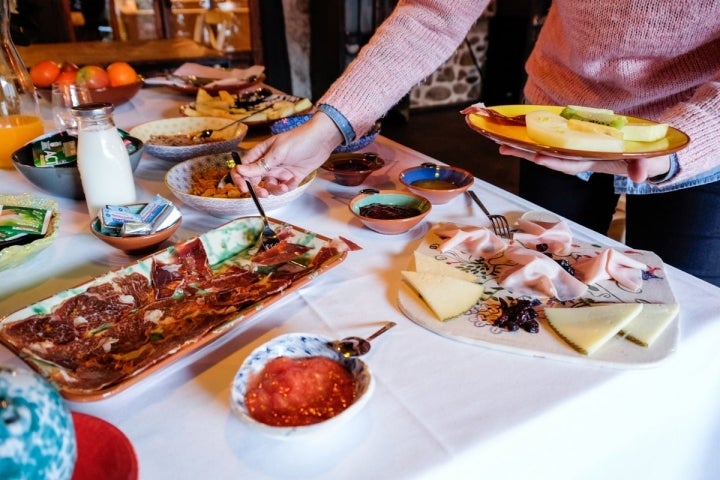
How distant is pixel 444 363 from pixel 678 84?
2.50 ft

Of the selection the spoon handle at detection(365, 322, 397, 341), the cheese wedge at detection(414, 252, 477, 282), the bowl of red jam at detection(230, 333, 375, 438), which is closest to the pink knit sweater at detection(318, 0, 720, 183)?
the cheese wedge at detection(414, 252, 477, 282)

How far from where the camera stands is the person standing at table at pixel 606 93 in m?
0.95

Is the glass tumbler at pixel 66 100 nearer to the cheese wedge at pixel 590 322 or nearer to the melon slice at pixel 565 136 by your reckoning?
the melon slice at pixel 565 136

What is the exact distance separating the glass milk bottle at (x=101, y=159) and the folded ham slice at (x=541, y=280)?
0.74m

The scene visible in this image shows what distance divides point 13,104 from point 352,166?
3.09 feet

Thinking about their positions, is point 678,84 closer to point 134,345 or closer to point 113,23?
point 134,345

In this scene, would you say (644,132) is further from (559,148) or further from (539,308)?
(539,308)

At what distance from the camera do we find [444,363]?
70 centimetres

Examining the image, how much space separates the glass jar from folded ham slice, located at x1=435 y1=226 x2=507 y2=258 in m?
1.13

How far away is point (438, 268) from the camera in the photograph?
87 centimetres

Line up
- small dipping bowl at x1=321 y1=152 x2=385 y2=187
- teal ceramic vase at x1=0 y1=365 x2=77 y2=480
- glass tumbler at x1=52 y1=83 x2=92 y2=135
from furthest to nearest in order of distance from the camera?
glass tumbler at x1=52 y1=83 x2=92 y2=135, small dipping bowl at x1=321 y1=152 x2=385 y2=187, teal ceramic vase at x1=0 y1=365 x2=77 y2=480

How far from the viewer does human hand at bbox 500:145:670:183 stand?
87 centimetres

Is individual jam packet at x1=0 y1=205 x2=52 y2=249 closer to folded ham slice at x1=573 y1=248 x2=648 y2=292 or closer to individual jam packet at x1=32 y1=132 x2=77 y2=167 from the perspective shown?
individual jam packet at x1=32 y1=132 x2=77 y2=167

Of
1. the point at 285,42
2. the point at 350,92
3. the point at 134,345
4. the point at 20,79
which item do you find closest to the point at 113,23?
the point at 285,42
